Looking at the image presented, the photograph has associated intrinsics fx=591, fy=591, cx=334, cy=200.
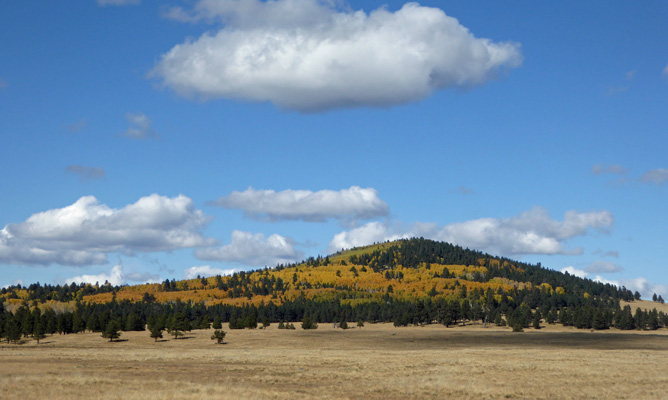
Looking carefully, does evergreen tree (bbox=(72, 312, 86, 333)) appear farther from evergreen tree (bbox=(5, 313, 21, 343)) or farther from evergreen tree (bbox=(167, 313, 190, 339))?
evergreen tree (bbox=(167, 313, 190, 339))

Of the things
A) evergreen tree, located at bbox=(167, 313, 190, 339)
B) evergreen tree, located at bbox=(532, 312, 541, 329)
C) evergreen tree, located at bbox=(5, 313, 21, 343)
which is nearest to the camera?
evergreen tree, located at bbox=(5, 313, 21, 343)

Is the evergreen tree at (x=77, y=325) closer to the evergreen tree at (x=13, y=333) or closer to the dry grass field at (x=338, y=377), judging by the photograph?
the evergreen tree at (x=13, y=333)

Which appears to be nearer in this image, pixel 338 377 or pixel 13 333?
pixel 338 377

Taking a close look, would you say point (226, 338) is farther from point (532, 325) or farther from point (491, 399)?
point (532, 325)

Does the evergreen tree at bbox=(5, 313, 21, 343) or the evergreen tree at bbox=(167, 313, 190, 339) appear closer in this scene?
the evergreen tree at bbox=(5, 313, 21, 343)

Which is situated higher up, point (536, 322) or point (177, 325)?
point (177, 325)

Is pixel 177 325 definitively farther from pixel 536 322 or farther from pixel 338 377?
pixel 536 322

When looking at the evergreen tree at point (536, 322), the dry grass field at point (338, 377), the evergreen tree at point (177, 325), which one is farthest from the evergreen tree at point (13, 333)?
the evergreen tree at point (536, 322)

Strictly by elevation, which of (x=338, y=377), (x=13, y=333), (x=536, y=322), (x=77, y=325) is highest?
(x=536, y=322)

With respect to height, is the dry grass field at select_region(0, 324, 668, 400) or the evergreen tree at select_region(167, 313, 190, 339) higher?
the evergreen tree at select_region(167, 313, 190, 339)

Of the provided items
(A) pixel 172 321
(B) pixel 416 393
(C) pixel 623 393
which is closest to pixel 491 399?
(B) pixel 416 393

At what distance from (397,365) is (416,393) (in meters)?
19.9

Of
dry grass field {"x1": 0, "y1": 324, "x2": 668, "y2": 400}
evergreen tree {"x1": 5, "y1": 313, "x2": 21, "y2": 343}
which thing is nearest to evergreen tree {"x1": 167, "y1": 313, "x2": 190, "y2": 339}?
evergreen tree {"x1": 5, "y1": 313, "x2": 21, "y2": 343}

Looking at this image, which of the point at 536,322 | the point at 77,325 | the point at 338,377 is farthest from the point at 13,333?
the point at 536,322
